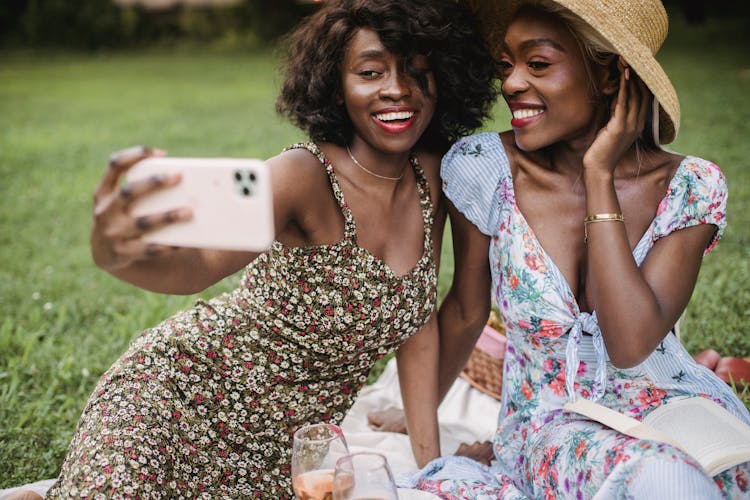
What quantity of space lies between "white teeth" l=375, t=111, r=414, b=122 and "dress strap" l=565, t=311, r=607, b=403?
0.94m

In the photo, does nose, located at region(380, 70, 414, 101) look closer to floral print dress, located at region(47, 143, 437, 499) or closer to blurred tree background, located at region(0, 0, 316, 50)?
floral print dress, located at region(47, 143, 437, 499)

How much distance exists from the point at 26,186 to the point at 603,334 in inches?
314

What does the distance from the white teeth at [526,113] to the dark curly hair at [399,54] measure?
0.33m

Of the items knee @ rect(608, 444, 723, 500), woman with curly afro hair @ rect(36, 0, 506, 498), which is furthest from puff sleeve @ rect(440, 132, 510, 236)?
knee @ rect(608, 444, 723, 500)

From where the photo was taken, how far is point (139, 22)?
74.8 feet

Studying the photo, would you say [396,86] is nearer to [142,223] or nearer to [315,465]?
[142,223]

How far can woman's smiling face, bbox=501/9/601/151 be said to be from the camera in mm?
2811

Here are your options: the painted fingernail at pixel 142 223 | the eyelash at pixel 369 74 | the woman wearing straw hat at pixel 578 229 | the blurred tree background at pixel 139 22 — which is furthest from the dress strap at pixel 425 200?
the blurred tree background at pixel 139 22

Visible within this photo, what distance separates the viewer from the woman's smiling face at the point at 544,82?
281 cm

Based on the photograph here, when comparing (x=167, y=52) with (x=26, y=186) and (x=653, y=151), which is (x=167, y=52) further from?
(x=653, y=151)

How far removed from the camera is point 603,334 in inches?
106

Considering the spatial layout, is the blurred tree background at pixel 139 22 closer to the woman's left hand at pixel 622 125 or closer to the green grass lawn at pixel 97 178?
the green grass lawn at pixel 97 178

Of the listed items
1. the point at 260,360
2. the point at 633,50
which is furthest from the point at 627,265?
the point at 260,360

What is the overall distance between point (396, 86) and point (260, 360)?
3.74 feet
